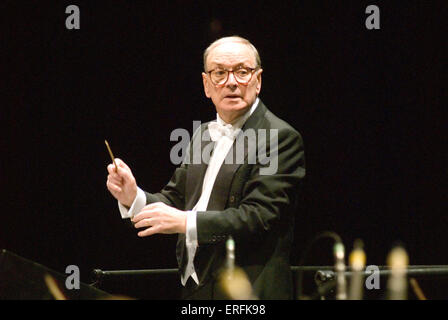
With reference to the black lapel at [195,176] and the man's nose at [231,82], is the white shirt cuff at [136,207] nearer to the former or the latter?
the black lapel at [195,176]

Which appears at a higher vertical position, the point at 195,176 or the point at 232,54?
the point at 232,54


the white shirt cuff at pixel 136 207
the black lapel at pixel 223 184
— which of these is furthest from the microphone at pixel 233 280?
the white shirt cuff at pixel 136 207

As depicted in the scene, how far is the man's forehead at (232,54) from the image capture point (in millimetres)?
1672

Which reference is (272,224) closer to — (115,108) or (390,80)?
(390,80)

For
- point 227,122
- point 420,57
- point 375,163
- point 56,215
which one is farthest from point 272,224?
point 56,215

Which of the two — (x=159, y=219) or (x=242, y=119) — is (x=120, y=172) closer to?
(x=159, y=219)

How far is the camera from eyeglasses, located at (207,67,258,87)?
1.67 meters

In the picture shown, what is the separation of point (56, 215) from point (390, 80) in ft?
5.86

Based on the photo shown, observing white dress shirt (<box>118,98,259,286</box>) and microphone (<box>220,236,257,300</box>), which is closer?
microphone (<box>220,236,257,300</box>)

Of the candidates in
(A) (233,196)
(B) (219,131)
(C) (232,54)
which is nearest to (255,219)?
(A) (233,196)

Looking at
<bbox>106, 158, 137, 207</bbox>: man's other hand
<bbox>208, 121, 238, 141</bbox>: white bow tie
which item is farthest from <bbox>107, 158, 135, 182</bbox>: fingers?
<bbox>208, 121, 238, 141</bbox>: white bow tie

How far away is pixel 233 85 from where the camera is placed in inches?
65.2

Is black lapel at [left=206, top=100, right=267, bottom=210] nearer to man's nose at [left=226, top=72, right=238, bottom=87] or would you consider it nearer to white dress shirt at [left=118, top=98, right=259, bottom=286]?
white dress shirt at [left=118, top=98, right=259, bottom=286]

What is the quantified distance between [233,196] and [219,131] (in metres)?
0.25
